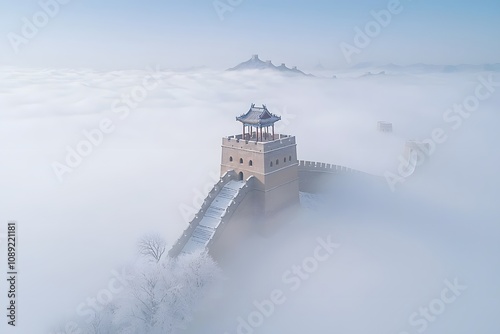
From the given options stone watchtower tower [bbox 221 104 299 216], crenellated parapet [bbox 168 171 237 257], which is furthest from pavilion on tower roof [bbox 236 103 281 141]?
crenellated parapet [bbox 168 171 237 257]

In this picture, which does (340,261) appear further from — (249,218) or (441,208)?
(441,208)

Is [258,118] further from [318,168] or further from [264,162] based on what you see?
[318,168]

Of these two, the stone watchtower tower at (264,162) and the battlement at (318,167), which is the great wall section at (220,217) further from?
the battlement at (318,167)

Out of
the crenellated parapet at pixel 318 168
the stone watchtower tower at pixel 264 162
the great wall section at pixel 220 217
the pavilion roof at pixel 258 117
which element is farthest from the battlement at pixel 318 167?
the great wall section at pixel 220 217

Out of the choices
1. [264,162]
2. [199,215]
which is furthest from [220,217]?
[264,162]

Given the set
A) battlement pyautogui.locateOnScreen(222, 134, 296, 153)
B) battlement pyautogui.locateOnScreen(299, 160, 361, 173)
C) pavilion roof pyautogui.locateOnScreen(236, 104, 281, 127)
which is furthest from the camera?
battlement pyautogui.locateOnScreen(299, 160, 361, 173)

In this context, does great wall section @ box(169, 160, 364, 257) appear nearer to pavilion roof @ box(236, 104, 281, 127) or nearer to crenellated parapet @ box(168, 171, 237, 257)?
crenellated parapet @ box(168, 171, 237, 257)

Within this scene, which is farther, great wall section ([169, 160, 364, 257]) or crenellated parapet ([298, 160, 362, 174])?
crenellated parapet ([298, 160, 362, 174])

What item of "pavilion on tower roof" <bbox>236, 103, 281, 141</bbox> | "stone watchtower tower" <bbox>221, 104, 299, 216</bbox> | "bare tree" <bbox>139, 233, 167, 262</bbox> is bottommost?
"bare tree" <bbox>139, 233, 167, 262</bbox>

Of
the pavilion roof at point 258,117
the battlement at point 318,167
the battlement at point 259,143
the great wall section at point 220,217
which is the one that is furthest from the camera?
the battlement at point 318,167
